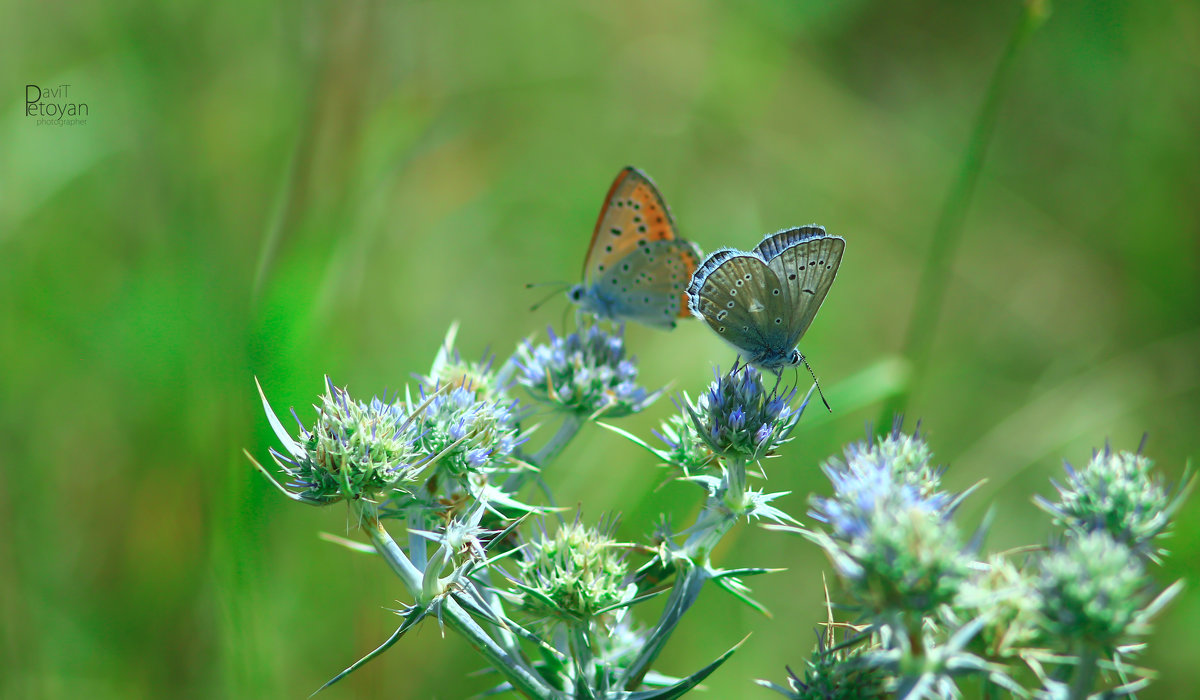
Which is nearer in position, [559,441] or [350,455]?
[350,455]

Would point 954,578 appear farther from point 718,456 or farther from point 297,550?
point 297,550

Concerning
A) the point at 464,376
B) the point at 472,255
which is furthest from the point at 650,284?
the point at 472,255

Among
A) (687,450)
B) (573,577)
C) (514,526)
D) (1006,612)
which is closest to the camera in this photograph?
(1006,612)

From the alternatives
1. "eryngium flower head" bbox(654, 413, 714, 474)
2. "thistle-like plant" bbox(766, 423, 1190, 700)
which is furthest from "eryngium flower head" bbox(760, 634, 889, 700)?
"eryngium flower head" bbox(654, 413, 714, 474)

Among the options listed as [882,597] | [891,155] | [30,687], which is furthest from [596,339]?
[891,155]

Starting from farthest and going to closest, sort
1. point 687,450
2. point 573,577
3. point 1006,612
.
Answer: point 687,450, point 573,577, point 1006,612

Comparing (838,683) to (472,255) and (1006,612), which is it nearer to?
(1006,612)

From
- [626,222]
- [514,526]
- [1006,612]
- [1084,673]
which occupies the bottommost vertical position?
[1084,673]
